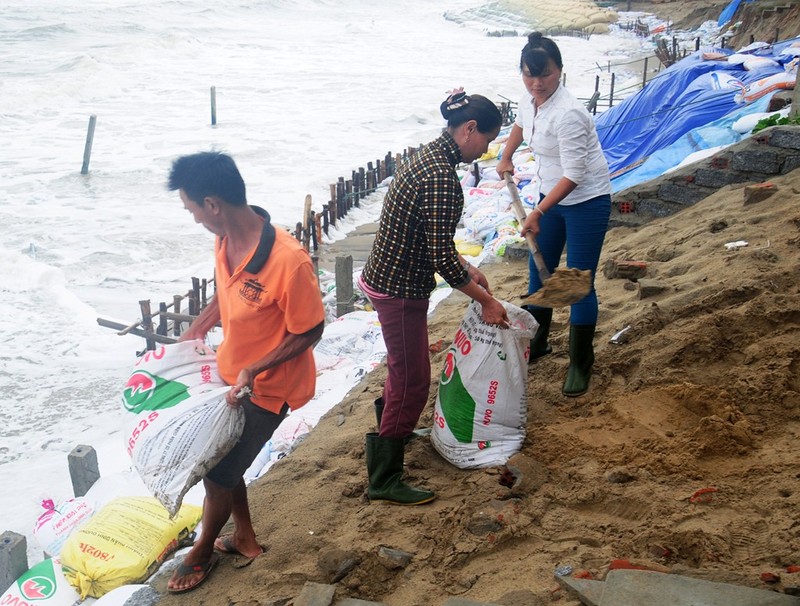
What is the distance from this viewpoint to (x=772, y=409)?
119 inches

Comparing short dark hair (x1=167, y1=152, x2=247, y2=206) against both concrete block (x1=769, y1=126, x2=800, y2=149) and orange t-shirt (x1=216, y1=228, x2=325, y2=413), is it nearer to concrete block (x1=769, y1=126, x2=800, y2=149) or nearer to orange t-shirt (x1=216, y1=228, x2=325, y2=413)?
orange t-shirt (x1=216, y1=228, x2=325, y2=413)

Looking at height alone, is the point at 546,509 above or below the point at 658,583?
below

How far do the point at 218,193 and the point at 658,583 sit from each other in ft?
5.81

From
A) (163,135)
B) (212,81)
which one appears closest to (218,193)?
(163,135)

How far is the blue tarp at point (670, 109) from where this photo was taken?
9125mm

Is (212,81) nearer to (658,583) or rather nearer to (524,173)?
(524,173)

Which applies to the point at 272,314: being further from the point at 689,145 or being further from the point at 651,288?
the point at 689,145

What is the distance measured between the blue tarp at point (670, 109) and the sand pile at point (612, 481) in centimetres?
524

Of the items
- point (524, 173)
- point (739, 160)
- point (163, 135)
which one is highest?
point (739, 160)

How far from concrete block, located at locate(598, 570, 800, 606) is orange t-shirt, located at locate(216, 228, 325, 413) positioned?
49.5 inches

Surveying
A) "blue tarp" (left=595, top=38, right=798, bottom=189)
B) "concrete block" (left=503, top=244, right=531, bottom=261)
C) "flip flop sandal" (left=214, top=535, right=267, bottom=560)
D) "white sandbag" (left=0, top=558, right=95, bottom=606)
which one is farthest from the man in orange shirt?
"blue tarp" (left=595, top=38, right=798, bottom=189)

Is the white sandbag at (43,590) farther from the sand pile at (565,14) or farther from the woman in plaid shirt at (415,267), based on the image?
the sand pile at (565,14)

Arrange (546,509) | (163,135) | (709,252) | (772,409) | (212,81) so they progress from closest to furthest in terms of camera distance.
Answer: (546,509), (772,409), (709,252), (163,135), (212,81)

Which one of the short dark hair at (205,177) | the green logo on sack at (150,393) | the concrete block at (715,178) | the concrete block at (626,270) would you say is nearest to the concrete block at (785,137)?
the concrete block at (715,178)
